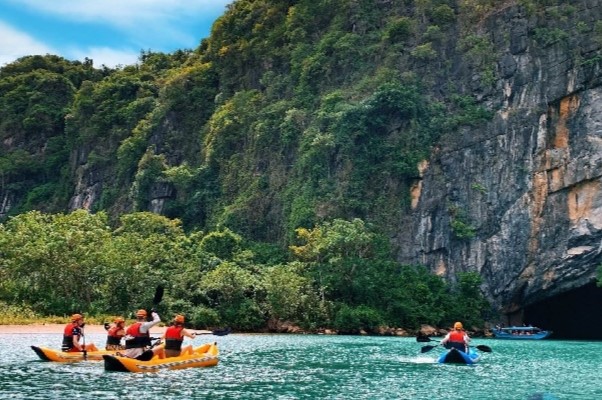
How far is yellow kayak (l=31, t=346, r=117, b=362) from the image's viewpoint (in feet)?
71.5

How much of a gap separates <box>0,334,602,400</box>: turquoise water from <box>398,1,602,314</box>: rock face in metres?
16.7

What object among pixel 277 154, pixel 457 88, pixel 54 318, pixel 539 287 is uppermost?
pixel 457 88

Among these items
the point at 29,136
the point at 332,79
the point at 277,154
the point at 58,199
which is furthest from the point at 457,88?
the point at 29,136

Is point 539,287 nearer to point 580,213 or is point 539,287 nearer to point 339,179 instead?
point 580,213

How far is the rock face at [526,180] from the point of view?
4484 centimetres

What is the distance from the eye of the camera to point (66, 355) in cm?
2217

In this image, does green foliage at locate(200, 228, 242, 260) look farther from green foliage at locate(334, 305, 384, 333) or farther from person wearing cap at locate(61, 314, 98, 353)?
person wearing cap at locate(61, 314, 98, 353)

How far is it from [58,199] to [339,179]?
2850 cm

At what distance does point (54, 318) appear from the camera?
3784 centimetres

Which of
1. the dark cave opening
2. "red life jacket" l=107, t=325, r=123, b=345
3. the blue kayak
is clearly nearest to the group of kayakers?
"red life jacket" l=107, t=325, r=123, b=345

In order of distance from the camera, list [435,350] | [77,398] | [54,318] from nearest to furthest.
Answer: [77,398], [435,350], [54,318]

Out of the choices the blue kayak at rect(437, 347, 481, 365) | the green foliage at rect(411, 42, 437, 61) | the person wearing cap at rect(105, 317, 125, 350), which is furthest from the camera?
the green foliage at rect(411, 42, 437, 61)

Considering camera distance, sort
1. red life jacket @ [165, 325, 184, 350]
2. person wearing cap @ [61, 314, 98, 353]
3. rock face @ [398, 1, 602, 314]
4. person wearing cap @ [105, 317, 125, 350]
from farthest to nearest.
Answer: rock face @ [398, 1, 602, 314] → person wearing cap @ [105, 317, 125, 350] → person wearing cap @ [61, 314, 98, 353] → red life jacket @ [165, 325, 184, 350]

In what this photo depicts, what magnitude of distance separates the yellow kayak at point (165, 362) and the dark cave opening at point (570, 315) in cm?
3360
